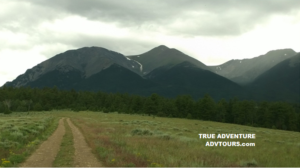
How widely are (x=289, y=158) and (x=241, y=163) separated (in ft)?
14.4

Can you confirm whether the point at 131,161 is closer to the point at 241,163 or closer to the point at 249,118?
the point at 241,163

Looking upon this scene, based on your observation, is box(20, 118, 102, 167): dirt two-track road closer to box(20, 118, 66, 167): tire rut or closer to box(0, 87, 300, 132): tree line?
box(20, 118, 66, 167): tire rut

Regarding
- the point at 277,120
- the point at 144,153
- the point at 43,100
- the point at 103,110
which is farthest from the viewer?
the point at 43,100

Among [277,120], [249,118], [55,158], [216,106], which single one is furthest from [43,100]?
[55,158]

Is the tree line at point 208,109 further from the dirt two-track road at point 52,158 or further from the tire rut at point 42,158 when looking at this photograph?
the tire rut at point 42,158

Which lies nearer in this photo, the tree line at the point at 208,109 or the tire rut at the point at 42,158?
the tire rut at the point at 42,158

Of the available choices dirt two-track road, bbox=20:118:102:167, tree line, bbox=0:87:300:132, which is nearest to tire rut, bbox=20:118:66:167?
dirt two-track road, bbox=20:118:102:167

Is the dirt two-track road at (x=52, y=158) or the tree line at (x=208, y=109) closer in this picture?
the dirt two-track road at (x=52, y=158)

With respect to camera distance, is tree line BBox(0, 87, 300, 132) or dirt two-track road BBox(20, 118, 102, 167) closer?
dirt two-track road BBox(20, 118, 102, 167)

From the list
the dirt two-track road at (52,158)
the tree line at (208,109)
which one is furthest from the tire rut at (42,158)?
the tree line at (208,109)

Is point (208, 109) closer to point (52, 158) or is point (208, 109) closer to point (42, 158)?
point (52, 158)

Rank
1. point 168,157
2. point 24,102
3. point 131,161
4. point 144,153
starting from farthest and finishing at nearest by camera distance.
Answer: point 24,102 < point 144,153 < point 168,157 < point 131,161

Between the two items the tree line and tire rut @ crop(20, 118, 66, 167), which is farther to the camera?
the tree line

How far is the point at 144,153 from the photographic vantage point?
14602 millimetres
